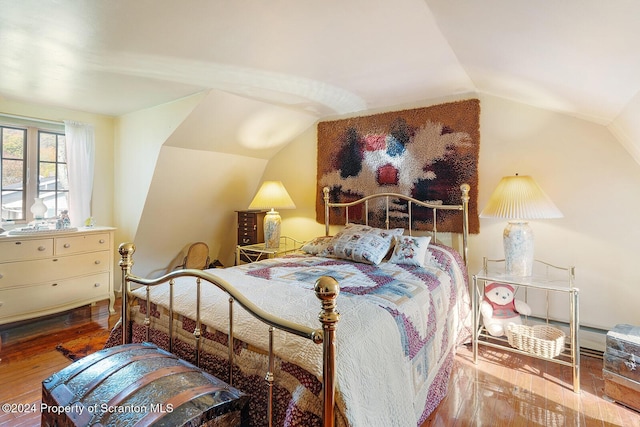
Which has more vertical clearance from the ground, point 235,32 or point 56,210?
point 235,32

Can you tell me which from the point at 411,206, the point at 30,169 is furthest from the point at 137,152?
the point at 411,206

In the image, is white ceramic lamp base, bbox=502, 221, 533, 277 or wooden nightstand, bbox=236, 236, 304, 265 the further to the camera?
wooden nightstand, bbox=236, 236, 304, 265

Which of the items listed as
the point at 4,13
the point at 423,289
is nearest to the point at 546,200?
the point at 423,289

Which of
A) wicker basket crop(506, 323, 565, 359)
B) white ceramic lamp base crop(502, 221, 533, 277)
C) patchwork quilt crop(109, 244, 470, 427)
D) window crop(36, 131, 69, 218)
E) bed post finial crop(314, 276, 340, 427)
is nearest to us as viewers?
bed post finial crop(314, 276, 340, 427)

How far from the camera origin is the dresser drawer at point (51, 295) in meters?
2.73

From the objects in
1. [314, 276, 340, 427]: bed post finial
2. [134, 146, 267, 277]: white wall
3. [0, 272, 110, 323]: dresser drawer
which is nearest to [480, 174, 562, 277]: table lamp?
[314, 276, 340, 427]: bed post finial

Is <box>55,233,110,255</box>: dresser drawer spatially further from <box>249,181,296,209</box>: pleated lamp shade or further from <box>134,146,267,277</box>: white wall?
<box>249,181,296,209</box>: pleated lamp shade

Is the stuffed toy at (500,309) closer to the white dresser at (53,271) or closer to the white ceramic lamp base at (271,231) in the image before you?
the white ceramic lamp base at (271,231)

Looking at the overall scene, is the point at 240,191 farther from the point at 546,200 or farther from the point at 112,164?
the point at 546,200

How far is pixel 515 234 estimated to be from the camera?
2369mm

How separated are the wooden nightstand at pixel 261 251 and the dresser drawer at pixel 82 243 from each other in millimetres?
1355

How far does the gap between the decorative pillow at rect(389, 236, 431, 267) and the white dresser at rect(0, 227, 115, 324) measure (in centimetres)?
290

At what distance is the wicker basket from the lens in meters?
2.13

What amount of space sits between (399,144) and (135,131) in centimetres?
283
